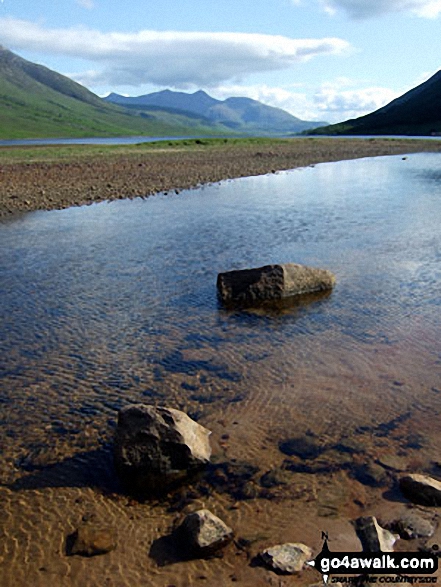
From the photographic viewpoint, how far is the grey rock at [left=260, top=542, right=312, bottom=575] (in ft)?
21.1

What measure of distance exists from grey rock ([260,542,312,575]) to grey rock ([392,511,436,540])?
53.3 inches

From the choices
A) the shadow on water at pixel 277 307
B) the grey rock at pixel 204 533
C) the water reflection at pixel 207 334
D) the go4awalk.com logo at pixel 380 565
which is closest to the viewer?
the go4awalk.com logo at pixel 380 565

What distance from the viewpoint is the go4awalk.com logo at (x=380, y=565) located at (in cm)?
623

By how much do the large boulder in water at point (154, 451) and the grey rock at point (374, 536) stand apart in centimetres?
276

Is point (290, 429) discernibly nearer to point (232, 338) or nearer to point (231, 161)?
point (232, 338)

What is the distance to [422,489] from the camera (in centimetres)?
755

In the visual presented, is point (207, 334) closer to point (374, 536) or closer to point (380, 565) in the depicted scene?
point (374, 536)

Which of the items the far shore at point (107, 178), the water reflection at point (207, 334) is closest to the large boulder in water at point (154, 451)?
the water reflection at point (207, 334)

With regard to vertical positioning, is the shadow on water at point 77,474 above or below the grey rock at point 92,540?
above

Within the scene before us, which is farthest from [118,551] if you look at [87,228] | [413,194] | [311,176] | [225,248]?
[311,176]

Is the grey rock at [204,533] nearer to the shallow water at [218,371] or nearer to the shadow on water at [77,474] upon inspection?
the shallow water at [218,371]

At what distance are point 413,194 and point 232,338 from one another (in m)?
33.2

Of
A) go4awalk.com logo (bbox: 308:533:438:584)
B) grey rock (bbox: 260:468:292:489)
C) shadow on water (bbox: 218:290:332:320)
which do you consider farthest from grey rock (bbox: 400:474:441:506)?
shadow on water (bbox: 218:290:332:320)

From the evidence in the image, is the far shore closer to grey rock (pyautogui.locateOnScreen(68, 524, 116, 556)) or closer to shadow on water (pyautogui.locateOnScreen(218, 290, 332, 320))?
shadow on water (pyautogui.locateOnScreen(218, 290, 332, 320))
